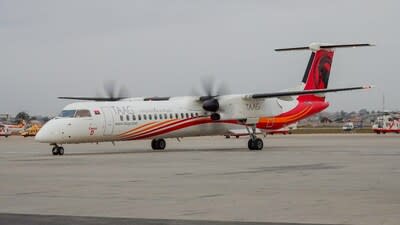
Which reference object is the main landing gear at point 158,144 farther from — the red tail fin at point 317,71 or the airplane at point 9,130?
the airplane at point 9,130

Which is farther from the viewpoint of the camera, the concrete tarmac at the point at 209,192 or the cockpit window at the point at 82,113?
the cockpit window at the point at 82,113

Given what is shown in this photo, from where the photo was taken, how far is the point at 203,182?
61.5ft

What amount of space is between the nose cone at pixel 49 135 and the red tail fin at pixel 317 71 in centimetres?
1548

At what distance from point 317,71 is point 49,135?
57.0 ft

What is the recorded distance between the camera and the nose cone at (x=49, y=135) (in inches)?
1356

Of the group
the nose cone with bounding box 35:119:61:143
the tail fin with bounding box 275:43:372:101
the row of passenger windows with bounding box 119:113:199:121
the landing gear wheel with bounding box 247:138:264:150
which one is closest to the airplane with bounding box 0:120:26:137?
the row of passenger windows with bounding box 119:113:199:121

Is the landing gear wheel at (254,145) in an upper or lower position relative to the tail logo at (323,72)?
lower

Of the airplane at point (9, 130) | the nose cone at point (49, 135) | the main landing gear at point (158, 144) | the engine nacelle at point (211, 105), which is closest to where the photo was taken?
the nose cone at point (49, 135)

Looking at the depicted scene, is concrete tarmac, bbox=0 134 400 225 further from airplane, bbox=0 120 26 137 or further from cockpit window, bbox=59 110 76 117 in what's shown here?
airplane, bbox=0 120 26 137

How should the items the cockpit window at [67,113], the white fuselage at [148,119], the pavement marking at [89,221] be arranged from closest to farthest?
1. the pavement marking at [89,221]
2. the white fuselage at [148,119]
3. the cockpit window at [67,113]

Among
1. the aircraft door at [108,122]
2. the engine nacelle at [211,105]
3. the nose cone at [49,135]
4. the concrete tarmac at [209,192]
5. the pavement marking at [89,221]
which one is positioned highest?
the engine nacelle at [211,105]

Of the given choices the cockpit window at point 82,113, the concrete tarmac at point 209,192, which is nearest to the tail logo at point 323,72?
the cockpit window at point 82,113

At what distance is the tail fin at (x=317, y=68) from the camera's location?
43219 mm

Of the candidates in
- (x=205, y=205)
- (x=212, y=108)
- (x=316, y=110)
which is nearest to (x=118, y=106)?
(x=212, y=108)
